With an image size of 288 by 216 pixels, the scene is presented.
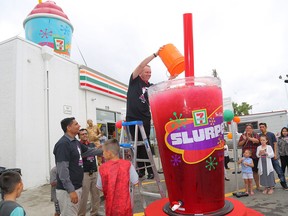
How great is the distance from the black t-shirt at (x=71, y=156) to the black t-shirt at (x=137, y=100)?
91cm

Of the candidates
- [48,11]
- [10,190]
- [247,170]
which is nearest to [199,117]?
[10,190]

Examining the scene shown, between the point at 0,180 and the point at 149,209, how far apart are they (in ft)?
5.44

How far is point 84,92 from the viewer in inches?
424

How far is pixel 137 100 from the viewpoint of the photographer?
10.4 feet

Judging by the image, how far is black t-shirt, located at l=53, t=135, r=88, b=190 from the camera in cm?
335

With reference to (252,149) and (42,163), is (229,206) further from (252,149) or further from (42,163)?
(42,163)

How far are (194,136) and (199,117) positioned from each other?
0.36ft

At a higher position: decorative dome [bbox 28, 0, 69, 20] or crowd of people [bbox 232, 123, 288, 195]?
decorative dome [bbox 28, 0, 69, 20]

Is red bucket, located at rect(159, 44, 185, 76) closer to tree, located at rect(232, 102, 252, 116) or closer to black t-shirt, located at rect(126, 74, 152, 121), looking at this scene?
black t-shirt, located at rect(126, 74, 152, 121)

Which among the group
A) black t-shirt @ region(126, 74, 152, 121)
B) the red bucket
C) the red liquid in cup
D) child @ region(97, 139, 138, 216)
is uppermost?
the red bucket

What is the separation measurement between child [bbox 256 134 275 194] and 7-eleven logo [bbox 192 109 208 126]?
5.27 metres

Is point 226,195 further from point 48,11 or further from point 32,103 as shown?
point 48,11

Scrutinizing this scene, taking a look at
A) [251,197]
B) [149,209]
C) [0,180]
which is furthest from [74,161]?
[251,197]

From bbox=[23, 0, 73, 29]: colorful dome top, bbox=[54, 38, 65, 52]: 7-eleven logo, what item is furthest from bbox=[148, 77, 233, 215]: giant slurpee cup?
bbox=[23, 0, 73, 29]: colorful dome top
